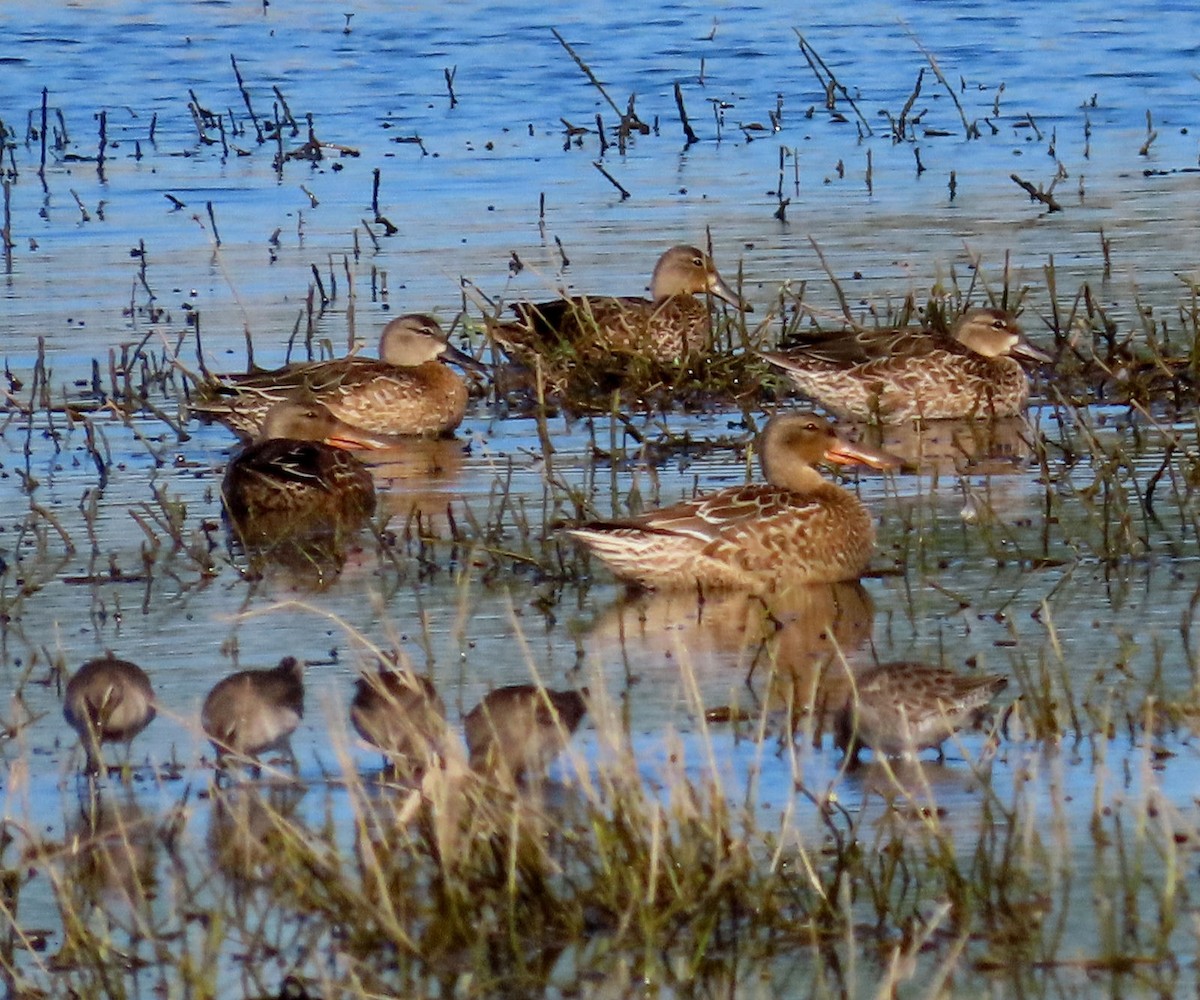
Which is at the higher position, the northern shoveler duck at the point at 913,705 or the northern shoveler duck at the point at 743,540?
the northern shoveler duck at the point at 913,705

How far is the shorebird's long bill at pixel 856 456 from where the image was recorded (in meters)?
9.73

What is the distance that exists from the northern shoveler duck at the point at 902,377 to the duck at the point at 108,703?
5.27 meters

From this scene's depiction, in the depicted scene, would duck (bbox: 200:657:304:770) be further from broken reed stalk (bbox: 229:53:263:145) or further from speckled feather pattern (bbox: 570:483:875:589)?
broken reed stalk (bbox: 229:53:263:145)

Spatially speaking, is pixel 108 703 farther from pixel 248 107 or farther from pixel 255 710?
pixel 248 107

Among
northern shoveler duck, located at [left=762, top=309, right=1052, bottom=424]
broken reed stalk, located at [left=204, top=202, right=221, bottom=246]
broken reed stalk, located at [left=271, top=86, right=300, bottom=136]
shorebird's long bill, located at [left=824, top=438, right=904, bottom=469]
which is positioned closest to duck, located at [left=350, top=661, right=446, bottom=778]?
shorebird's long bill, located at [left=824, top=438, right=904, bottom=469]

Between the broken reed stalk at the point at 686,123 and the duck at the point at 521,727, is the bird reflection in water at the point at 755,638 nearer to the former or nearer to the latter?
the duck at the point at 521,727

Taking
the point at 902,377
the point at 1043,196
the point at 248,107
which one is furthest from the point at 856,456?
the point at 248,107

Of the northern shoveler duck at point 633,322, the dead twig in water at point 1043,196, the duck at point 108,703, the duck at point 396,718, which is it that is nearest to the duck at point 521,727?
the duck at point 396,718

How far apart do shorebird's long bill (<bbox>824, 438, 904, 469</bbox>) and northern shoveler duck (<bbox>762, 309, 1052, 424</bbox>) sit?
1.97m

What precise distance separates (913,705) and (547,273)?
27.8 feet

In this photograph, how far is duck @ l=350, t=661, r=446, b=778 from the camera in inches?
257

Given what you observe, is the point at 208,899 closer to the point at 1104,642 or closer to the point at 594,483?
the point at 1104,642

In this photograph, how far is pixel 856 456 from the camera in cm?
980

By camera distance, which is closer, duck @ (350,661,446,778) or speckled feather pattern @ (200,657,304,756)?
duck @ (350,661,446,778)
